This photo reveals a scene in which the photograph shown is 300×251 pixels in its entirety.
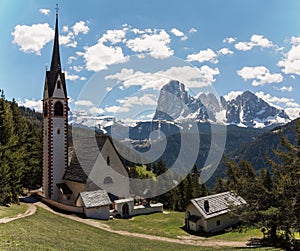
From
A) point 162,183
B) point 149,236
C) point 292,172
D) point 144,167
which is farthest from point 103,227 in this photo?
point 144,167

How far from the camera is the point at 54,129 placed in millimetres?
44969

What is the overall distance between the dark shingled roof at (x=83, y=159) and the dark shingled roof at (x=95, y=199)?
233cm

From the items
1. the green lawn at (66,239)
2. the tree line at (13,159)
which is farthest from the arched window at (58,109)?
the green lawn at (66,239)

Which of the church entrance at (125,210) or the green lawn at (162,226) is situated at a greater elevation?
the church entrance at (125,210)

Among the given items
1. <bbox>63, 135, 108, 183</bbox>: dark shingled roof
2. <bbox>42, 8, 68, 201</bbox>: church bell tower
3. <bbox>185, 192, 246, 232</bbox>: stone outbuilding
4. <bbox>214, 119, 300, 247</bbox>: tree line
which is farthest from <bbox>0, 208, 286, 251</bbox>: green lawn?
<bbox>42, 8, 68, 201</bbox>: church bell tower

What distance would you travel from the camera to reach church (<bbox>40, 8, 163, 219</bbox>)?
1606 inches

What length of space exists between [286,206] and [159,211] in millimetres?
23775

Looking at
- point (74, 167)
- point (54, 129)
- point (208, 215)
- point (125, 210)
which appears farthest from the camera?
point (54, 129)

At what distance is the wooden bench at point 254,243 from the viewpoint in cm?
2626

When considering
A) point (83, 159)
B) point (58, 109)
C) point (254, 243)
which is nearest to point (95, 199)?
point (83, 159)

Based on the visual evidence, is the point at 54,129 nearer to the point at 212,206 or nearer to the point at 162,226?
the point at 162,226

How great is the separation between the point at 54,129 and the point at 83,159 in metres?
6.13

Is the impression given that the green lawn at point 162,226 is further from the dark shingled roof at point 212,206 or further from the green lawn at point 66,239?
the dark shingled roof at point 212,206

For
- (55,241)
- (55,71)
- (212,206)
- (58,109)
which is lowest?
(212,206)
